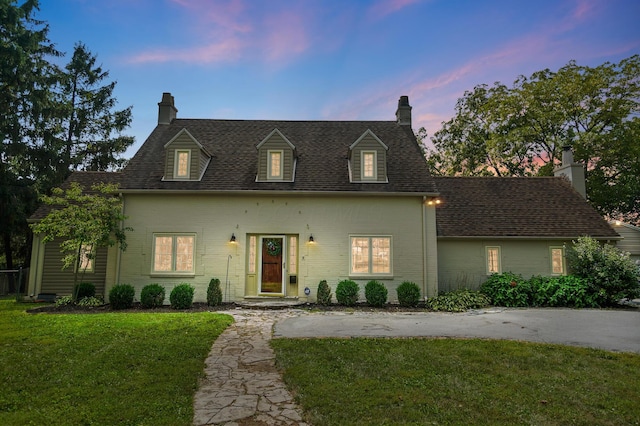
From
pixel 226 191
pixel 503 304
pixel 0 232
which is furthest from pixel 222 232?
pixel 0 232

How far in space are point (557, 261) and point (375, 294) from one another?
8.39m

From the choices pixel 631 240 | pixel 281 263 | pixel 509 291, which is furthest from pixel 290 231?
pixel 631 240

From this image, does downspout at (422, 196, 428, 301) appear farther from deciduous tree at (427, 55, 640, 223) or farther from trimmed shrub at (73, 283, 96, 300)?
deciduous tree at (427, 55, 640, 223)

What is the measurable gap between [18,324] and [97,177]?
9.90 meters

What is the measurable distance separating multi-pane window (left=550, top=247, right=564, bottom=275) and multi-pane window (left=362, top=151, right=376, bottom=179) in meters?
8.23

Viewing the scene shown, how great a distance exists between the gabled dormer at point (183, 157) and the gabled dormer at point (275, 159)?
92.9 inches

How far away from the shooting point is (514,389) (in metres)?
4.88

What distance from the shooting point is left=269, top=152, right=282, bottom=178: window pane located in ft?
46.7

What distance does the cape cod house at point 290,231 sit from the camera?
44.3 ft

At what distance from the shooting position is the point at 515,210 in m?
16.4

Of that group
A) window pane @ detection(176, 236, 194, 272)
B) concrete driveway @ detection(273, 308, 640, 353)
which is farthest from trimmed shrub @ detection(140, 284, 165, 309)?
concrete driveway @ detection(273, 308, 640, 353)

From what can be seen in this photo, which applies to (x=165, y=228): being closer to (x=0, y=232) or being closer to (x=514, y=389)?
(x=514, y=389)

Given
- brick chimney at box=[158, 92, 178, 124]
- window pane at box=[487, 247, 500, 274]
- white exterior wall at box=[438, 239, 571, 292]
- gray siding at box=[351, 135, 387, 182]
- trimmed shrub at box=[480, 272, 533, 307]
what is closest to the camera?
trimmed shrub at box=[480, 272, 533, 307]

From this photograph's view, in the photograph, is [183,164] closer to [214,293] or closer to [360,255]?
[214,293]
